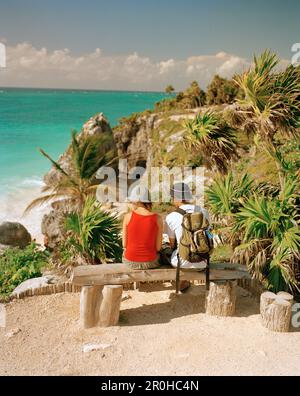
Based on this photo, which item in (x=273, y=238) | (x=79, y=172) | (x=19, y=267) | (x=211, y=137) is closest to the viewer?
(x=273, y=238)

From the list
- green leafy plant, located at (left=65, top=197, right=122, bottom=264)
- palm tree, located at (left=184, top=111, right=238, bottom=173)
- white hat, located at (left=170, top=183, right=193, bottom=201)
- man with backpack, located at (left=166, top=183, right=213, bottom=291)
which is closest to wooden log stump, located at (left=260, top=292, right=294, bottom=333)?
man with backpack, located at (left=166, top=183, right=213, bottom=291)

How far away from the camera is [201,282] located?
727 cm

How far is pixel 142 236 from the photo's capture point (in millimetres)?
5844

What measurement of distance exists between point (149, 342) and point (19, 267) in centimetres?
398

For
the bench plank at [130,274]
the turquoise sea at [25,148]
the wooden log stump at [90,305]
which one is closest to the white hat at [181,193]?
the bench plank at [130,274]

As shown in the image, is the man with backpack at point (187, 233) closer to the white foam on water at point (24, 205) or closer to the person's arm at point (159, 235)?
the person's arm at point (159, 235)

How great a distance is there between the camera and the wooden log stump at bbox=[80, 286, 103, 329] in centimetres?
561

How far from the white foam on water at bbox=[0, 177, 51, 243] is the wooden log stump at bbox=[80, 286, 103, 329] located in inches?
554

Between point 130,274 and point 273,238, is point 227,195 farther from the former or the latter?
point 130,274

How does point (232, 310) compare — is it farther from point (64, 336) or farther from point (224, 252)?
point (224, 252)

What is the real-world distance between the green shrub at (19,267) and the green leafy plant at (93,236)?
1.04m

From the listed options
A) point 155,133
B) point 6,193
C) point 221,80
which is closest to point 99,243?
point 155,133

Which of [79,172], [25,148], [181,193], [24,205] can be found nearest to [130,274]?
[181,193]

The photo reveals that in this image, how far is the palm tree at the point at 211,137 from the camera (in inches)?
341
